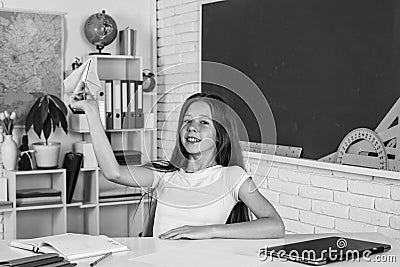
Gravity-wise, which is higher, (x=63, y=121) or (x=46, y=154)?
(x=63, y=121)

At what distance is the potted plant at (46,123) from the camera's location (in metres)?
4.31

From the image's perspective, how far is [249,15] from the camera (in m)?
4.10

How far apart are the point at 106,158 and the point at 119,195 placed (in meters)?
2.22

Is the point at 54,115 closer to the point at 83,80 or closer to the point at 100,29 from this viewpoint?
the point at 100,29

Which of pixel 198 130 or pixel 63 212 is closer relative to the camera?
pixel 198 130

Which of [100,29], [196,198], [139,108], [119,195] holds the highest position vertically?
[100,29]

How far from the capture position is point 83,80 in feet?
8.21

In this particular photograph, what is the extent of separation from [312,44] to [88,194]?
193cm

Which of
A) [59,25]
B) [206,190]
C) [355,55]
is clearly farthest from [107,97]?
[206,190]

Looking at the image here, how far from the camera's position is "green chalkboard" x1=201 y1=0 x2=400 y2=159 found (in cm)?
316

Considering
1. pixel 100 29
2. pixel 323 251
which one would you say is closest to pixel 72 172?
pixel 100 29

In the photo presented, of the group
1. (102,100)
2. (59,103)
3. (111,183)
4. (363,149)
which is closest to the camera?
(363,149)

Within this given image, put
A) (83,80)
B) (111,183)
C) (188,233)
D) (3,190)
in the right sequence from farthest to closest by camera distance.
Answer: (111,183), (3,190), (83,80), (188,233)

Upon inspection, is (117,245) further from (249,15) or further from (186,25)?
(186,25)
